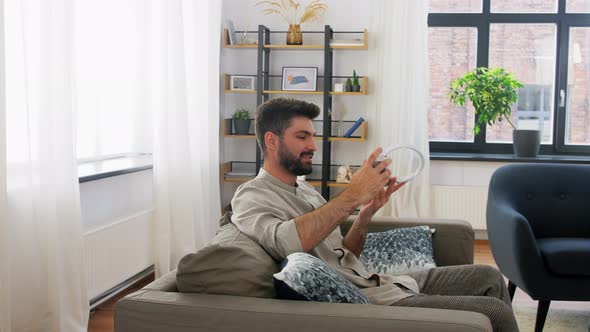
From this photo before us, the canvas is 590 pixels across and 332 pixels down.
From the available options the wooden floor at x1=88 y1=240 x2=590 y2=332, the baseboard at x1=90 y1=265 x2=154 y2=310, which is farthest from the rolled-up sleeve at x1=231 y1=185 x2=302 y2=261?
the baseboard at x1=90 y1=265 x2=154 y2=310

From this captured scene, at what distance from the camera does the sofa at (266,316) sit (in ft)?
5.78

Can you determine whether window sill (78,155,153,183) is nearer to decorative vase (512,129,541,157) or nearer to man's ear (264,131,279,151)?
man's ear (264,131,279,151)

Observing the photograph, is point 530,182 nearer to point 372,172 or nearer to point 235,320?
point 372,172

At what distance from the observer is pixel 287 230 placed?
7.12 ft

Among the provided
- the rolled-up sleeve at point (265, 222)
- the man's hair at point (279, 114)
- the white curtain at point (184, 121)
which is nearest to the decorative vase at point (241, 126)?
the white curtain at point (184, 121)

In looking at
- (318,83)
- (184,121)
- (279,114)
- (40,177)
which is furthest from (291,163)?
(318,83)

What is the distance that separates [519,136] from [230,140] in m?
2.34

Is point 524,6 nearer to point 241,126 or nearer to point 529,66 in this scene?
point 529,66

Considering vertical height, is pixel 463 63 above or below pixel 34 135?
above

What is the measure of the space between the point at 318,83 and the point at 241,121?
702 millimetres

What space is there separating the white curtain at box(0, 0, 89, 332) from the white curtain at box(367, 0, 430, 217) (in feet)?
10.1

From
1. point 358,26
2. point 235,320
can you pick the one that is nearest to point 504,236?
point 235,320

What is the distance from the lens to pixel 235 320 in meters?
1.81

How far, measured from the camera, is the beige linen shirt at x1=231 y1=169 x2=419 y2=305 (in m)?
2.18
